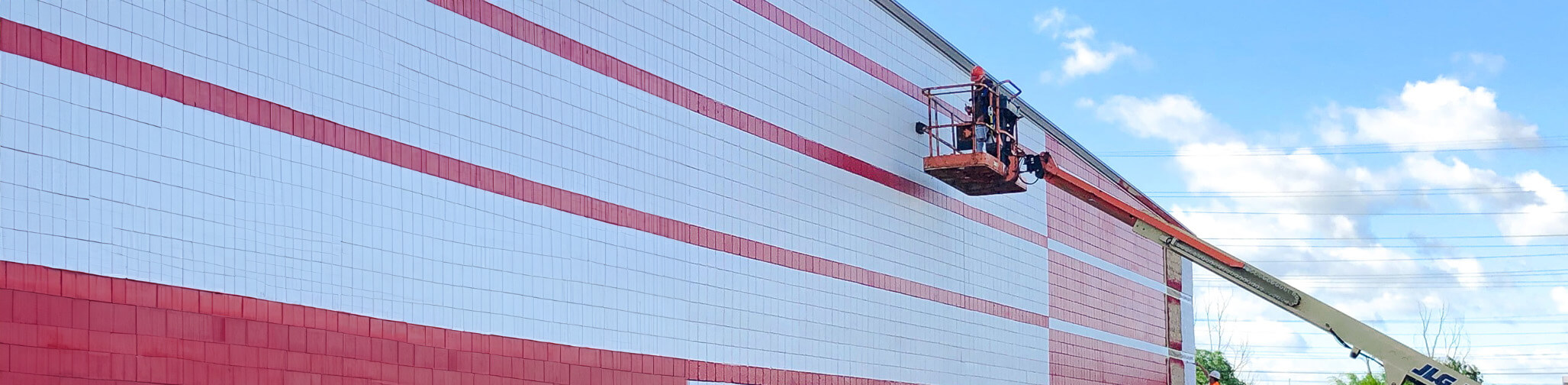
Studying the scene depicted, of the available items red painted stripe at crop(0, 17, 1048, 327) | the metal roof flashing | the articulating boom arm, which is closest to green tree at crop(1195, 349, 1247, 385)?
the metal roof flashing

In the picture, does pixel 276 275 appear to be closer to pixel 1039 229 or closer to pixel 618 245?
pixel 618 245

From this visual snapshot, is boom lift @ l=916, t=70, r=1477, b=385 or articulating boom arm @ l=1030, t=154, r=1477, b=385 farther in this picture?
articulating boom arm @ l=1030, t=154, r=1477, b=385

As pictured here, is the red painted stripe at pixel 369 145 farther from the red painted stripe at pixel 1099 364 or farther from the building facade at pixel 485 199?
the red painted stripe at pixel 1099 364

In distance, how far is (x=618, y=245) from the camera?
54.5 ft

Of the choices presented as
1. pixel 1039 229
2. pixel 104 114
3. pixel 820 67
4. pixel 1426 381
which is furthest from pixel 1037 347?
pixel 104 114

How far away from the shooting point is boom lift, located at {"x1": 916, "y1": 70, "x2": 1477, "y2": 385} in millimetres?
22328

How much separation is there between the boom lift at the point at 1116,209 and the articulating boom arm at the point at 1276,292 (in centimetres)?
1

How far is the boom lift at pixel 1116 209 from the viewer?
73.3 feet

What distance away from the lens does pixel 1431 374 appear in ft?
76.0

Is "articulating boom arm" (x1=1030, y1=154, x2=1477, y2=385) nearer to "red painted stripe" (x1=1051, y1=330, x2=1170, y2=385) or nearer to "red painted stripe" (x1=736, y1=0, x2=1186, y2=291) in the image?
"red painted stripe" (x1=736, y1=0, x2=1186, y2=291)

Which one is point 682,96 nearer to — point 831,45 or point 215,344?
point 831,45

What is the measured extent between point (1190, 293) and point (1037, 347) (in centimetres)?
1074

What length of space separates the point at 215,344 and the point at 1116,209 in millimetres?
16755

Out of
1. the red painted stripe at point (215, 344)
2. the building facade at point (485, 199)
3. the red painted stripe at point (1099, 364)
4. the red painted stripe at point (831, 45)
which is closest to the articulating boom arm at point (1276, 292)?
the building facade at point (485, 199)
